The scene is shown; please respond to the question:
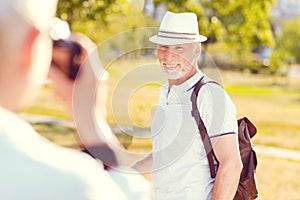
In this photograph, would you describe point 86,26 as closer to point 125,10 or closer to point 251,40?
point 125,10

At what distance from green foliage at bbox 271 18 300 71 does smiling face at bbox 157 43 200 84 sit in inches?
1718

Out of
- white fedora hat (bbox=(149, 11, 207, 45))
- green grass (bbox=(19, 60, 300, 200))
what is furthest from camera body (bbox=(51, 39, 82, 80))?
white fedora hat (bbox=(149, 11, 207, 45))

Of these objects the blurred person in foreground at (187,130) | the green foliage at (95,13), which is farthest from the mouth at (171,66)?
the green foliage at (95,13)

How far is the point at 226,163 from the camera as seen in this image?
255 cm

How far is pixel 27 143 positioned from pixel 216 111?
1.59 m

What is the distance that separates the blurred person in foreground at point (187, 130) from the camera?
8.35ft

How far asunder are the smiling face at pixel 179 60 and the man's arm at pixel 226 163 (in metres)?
0.30

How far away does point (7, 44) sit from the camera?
99 centimetres

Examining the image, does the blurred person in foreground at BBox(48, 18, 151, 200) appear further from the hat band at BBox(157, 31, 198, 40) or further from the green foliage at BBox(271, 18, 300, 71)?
the green foliage at BBox(271, 18, 300, 71)

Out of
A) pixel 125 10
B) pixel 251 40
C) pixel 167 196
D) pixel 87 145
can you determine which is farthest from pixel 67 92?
pixel 251 40

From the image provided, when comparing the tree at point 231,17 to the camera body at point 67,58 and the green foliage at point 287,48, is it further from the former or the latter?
the green foliage at point 287,48

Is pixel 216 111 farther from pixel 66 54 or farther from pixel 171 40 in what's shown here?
pixel 66 54

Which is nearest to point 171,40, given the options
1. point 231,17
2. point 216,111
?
point 216,111

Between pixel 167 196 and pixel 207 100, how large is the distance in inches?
17.2
